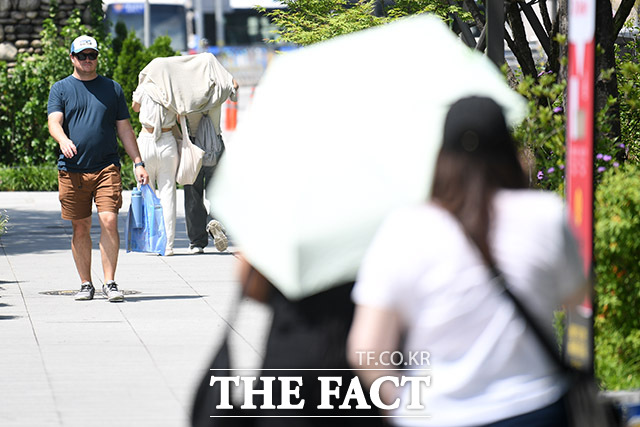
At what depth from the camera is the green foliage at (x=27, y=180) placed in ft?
67.8

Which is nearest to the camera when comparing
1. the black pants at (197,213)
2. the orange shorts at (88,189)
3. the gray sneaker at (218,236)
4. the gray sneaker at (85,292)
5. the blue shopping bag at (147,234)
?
the orange shorts at (88,189)

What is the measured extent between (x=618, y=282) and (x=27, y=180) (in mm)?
17035

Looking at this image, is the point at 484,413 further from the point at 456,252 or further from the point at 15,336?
the point at 15,336

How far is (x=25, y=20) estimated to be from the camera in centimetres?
2336

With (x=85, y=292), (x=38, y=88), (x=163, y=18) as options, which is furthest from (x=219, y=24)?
(x=85, y=292)

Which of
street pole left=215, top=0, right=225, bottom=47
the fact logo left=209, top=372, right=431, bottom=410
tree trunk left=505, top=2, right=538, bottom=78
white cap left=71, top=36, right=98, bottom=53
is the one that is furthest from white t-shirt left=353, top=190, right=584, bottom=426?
street pole left=215, top=0, right=225, bottom=47

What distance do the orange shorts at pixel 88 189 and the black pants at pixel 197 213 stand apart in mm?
3367

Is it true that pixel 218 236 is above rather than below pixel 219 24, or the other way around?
below

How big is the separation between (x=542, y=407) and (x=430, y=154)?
23.9 inches

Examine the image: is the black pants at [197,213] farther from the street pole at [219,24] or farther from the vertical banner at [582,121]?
the street pole at [219,24]

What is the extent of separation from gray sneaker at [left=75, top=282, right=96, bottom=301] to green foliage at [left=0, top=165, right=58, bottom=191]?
1260 cm

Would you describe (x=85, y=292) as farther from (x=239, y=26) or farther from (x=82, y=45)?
(x=239, y=26)

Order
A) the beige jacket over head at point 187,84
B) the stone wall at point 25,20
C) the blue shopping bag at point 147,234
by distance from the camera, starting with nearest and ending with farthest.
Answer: the blue shopping bag at point 147,234 → the beige jacket over head at point 187,84 → the stone wall at point 25,20

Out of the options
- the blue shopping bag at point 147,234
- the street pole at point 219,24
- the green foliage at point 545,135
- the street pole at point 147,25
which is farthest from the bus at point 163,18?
the green foliage at point 545,135
